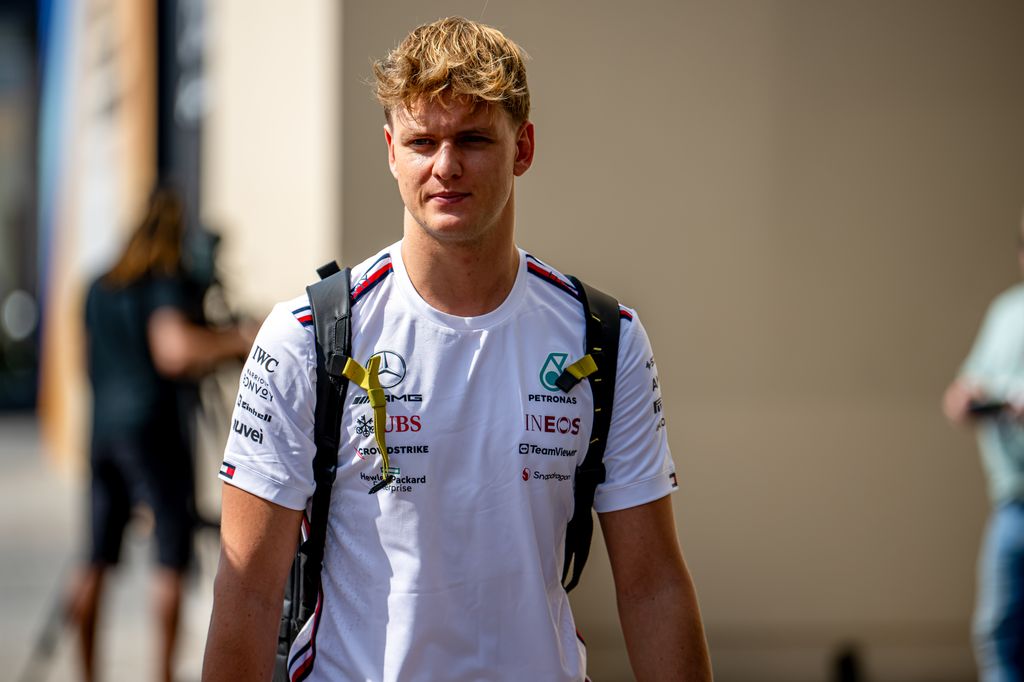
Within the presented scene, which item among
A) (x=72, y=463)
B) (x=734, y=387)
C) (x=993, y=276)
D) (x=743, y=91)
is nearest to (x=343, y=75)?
(x=743, y=91)

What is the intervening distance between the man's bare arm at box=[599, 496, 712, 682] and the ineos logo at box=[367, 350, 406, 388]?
50cm

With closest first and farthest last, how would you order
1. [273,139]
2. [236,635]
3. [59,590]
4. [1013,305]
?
[236,635] → [1013,305] → [273,139] → [59,590]

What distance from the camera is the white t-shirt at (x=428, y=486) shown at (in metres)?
2.37

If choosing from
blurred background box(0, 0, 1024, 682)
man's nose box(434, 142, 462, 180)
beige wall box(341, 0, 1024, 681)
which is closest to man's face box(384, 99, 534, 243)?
man's nose box(434, 142, 462, 180)

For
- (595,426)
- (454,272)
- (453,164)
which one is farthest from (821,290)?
(453,164)

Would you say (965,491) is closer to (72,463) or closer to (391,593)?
(391,593)

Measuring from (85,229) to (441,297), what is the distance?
1152 centimetres

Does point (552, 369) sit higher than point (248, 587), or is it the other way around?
point (552, 369)

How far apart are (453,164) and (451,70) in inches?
6.8

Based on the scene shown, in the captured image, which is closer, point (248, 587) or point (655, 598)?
point (248, 587)

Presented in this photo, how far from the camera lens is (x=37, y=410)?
A: 21.6 meters

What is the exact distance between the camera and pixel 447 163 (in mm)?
2361

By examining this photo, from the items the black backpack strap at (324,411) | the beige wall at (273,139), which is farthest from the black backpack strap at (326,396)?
the beige wall at (273,139)

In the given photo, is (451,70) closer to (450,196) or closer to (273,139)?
(450,196)
